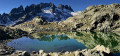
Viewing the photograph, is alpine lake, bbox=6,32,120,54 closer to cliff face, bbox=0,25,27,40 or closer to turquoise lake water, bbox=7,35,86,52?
turquoise lake water, bbox=7,35,86,52

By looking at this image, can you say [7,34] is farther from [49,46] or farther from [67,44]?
[67,44]

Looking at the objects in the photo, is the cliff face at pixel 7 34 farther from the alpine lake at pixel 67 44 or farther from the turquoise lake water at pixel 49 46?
the turquoise lake water at pixel 49 46

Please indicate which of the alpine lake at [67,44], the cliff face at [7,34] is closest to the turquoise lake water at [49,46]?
the alpine lake at [67,44]

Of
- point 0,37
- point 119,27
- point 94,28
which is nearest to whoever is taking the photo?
point 0,37

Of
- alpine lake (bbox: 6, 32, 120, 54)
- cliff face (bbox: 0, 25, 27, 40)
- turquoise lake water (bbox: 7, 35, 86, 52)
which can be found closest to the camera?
alpine lake (bbox: 6, 32, 120, 54)

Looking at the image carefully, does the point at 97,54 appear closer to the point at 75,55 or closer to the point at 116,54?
the point at 75,55

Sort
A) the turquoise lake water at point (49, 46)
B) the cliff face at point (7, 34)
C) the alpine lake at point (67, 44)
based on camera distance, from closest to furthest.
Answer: the alpine lake at point (67, 44), the turquoise lake water at point (49, 46), the cliff face at point (7, 34)

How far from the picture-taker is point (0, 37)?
11125 centimetres

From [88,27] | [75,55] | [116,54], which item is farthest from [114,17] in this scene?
[75,55]

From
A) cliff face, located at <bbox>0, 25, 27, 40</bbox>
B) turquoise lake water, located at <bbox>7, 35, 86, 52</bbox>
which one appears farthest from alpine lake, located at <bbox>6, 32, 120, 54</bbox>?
cliff face, located at <bbox>0, 25, 27, 40</bbox>

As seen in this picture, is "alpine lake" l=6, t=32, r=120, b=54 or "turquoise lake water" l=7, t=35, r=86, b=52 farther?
"turquoise lake water" l=7, t=35, r=86, b=52

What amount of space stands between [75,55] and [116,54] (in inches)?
738

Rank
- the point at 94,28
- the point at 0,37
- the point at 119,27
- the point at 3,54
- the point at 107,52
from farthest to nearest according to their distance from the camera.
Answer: the point at 94,28
the point at 119,27
the point at 0,37
the point at 3,54
the point at 107,52

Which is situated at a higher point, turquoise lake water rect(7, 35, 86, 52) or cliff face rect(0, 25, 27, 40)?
cliff face rect(0, 25, 27, 40)
